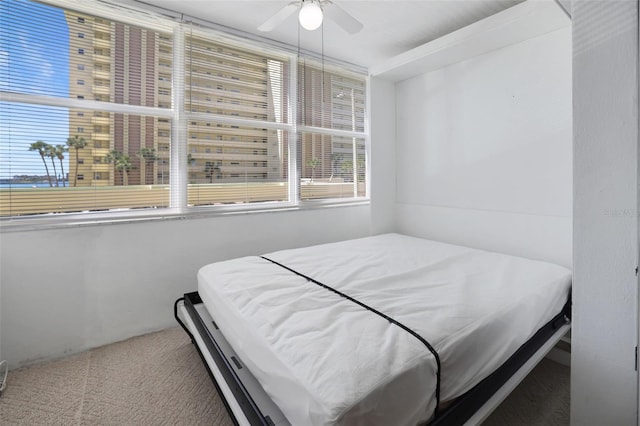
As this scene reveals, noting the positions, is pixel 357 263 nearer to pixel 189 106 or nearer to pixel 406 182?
pixel 406 182

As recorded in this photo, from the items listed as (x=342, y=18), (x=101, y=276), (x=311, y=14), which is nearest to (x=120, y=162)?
(x=101, y=276)

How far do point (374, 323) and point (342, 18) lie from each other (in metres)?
1.99

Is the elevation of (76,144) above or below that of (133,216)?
above

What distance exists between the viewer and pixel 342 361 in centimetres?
106

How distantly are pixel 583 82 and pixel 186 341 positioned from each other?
114 inches

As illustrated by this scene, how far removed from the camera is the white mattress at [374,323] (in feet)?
3.33

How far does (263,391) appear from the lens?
1.32m

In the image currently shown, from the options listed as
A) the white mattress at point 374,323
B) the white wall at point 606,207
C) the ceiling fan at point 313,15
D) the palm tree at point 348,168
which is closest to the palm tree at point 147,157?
the white mattress at point 374,323

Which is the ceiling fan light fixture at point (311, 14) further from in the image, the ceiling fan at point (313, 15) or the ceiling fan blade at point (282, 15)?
the ceiling fan blade at point (282, 15)

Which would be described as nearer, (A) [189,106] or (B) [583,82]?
(B) [583,82]

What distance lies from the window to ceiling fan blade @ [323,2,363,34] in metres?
1.23

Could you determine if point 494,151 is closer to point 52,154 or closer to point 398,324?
point 398,324

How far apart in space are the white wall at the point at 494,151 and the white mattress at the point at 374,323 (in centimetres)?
51

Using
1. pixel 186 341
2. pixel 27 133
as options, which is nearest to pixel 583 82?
pixel 186 341
